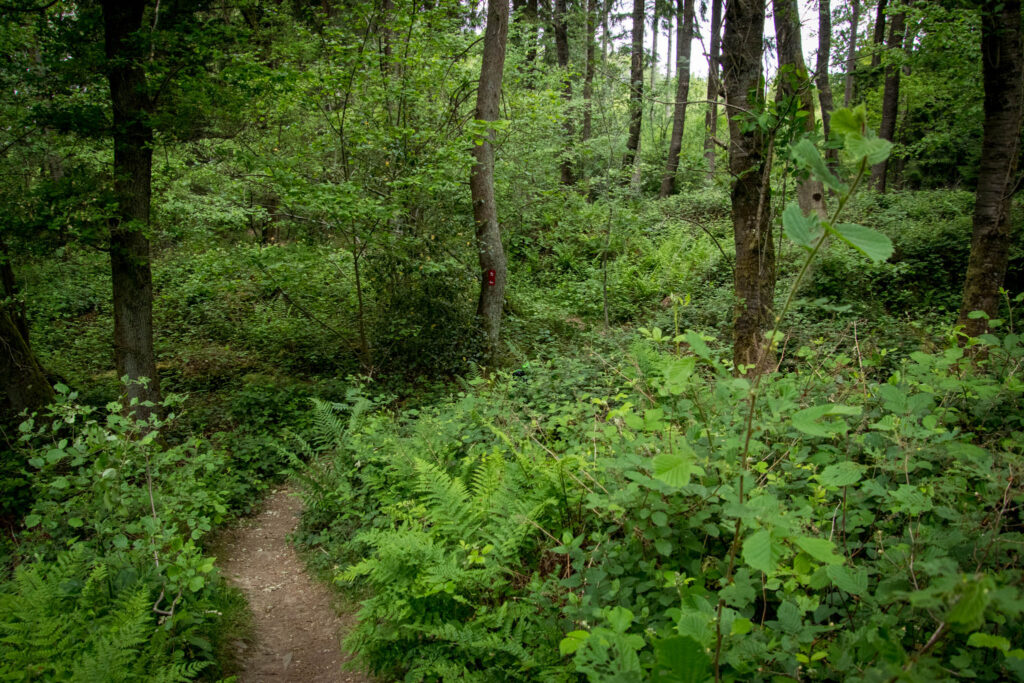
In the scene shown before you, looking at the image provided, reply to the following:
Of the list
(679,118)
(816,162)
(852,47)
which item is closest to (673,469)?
(816,162)

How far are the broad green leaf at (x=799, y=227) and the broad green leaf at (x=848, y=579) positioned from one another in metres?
1.19

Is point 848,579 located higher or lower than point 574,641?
higher

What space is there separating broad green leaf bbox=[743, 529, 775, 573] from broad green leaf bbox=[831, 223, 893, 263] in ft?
2.93

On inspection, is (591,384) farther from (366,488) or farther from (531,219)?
(531,219)

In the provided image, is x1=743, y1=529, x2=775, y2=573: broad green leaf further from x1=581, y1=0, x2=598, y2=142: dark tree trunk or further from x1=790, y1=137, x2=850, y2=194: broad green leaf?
x1=581, y1=0, x2=598, y2=142: dark tree trunk

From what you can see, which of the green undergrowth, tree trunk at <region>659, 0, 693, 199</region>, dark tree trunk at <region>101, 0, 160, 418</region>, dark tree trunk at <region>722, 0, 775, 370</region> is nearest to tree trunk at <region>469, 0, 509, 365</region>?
dark tree trunk at <region>722, 0, 775, 370</region>

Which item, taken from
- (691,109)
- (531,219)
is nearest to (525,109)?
(531,219)

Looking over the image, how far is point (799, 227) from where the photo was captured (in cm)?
162

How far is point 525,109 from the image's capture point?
1167cm

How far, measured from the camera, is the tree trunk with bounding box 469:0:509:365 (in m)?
8.98

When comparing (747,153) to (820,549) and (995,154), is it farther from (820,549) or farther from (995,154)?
(820,549)

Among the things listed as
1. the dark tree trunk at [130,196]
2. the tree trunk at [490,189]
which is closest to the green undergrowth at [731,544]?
the dark tree trunk at [130,196]

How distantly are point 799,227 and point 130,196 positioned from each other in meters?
7.81

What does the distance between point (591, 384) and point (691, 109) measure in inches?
1081
